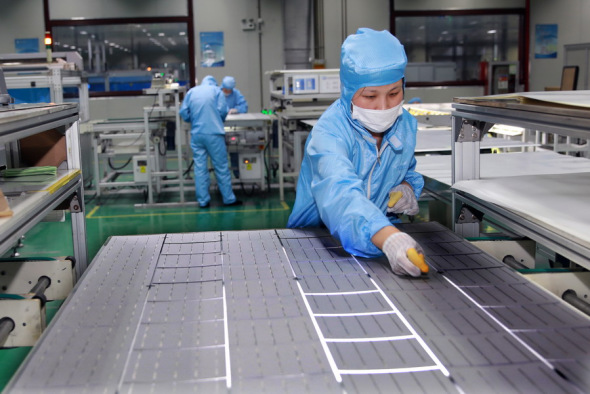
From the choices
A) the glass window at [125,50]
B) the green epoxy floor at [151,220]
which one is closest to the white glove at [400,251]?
the green epoxy floor at [151,220]

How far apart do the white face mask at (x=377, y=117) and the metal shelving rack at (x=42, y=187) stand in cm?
100

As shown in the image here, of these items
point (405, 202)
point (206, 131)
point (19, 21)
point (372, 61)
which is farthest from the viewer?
point (19, 21)

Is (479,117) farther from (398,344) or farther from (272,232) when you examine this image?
(398,344)

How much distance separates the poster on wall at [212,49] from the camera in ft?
34.9

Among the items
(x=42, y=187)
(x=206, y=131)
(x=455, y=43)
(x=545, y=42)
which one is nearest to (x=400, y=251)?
(x=42, y=187)

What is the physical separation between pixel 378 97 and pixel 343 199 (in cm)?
43

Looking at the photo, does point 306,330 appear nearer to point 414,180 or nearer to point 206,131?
point 414,180

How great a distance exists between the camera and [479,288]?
4.83ft

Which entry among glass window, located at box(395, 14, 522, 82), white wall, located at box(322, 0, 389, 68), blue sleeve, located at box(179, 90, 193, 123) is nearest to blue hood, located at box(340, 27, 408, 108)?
blue sleeve, located at box(179, 90, 193, 123)

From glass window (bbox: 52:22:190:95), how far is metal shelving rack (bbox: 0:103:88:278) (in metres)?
8.44

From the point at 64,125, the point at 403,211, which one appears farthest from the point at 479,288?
the point at 64,125

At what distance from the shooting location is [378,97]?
1963 millimetres

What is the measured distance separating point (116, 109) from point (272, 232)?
9.25 metres

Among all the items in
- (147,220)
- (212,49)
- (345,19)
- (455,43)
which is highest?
(345,19)
